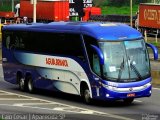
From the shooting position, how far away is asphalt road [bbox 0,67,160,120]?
16844 mm

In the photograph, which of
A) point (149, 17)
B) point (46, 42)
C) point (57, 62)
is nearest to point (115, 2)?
point (149, 17)

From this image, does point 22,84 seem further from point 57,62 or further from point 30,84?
point 57,62

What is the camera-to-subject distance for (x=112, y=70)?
1925cm

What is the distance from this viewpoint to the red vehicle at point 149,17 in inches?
2760

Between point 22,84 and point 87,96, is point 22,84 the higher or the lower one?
the lower one

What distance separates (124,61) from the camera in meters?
19.4

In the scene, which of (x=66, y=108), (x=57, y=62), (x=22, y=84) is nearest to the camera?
(x=66, y=108)

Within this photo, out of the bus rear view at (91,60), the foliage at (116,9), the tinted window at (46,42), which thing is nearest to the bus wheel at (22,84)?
the bus rear view at (91,60)

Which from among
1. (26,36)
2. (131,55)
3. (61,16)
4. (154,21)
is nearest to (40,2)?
(61,16)

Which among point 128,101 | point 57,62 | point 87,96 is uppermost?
point 57,62

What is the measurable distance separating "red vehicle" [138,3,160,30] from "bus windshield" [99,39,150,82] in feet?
164

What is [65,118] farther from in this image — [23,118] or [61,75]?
[61,75]

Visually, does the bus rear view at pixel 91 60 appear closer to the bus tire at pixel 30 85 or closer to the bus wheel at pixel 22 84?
the bus tire at pixel 30 85

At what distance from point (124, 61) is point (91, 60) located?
1.06m
